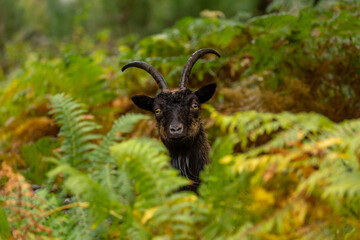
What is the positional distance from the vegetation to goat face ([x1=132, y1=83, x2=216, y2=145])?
0.27 m

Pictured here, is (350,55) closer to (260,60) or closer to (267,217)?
(260,60)

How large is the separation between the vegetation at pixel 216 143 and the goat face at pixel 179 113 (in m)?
0.27

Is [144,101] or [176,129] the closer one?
[176,129]

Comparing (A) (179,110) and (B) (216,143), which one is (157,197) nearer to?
(B) (216,143)

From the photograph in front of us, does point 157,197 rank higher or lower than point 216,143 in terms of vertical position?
lower

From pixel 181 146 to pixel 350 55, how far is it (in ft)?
9.00

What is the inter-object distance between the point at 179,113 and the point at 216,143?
82.3 inches

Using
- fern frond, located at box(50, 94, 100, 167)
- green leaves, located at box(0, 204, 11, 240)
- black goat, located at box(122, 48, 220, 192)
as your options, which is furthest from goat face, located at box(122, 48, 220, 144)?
green leaves, located at box(0, 204, 11, 240)

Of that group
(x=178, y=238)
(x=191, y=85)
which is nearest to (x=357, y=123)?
(x=178, y=238)

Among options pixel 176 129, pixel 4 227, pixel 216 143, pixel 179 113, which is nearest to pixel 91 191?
pixel 216 143

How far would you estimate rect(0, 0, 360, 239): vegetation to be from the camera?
7.18ft

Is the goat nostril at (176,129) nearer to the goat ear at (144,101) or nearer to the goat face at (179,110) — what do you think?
the goat face at (179,110)

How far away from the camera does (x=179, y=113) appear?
459 centimetres

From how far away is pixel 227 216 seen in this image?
92.0 inches
